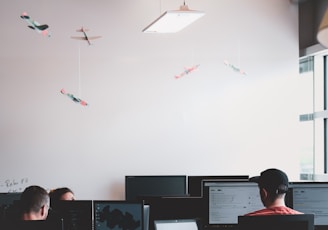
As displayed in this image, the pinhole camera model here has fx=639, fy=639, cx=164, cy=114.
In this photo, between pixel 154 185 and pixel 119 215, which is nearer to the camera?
pixel 119 215

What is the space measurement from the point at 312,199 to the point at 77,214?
65.0 inches

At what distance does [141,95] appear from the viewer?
7707 millimetres

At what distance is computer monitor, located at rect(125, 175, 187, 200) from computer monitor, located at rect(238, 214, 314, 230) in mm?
4018

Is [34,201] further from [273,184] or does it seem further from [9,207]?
[273,184]

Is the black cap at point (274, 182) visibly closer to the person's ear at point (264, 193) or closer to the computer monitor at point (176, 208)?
the person's ear at point (264, 193)

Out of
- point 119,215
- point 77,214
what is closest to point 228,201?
point 119,215

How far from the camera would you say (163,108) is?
25.5 feet

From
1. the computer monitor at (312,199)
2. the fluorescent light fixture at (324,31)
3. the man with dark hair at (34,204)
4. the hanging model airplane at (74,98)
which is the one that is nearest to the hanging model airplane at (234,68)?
the hanging model airplane at (74,98)

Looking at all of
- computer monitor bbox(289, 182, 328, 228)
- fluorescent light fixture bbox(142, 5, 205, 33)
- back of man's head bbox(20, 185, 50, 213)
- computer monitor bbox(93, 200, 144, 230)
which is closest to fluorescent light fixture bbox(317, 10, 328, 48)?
computer monitor bbox(93, 200, 144, 230)

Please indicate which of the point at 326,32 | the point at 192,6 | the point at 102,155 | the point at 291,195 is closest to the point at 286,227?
the point at 291,195

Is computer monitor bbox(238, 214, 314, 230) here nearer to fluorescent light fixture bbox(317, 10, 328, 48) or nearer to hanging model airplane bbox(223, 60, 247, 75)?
fluorescent light fixture bbox(317, 10, 328, 48)

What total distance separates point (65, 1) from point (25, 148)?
70.5 inches

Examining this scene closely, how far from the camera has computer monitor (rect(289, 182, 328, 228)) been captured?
4496mm

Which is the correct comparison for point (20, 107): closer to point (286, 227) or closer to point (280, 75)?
point (280, 75)
